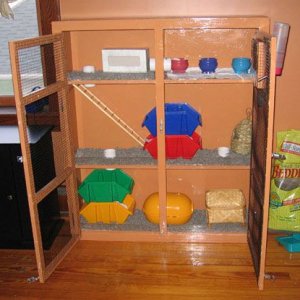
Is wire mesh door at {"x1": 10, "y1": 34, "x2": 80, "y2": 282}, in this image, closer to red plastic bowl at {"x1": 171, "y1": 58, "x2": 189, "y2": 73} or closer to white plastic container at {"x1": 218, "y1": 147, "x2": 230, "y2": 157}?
red plastic bowl at {"x1": 171, "y1": 58, "x2": 189, "y2": 73}

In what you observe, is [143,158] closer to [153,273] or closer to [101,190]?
[101,190]

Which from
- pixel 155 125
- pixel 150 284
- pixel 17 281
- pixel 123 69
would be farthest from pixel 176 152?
pixel 17 281

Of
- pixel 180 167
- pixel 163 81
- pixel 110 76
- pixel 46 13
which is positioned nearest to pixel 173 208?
pixel 180 167

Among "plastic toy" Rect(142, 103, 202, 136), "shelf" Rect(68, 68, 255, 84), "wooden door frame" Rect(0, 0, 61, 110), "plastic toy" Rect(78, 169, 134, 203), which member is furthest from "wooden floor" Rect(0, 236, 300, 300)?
"wooden door frame" Rect(0, 0, 61, 110)

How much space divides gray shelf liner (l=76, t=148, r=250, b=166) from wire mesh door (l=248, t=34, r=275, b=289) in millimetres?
164

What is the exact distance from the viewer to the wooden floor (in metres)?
2.74

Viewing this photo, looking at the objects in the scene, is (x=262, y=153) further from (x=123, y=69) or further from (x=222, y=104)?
(x=123, y=69)

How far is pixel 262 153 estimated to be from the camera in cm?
261

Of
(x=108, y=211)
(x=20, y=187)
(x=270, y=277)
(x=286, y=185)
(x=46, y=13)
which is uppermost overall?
(x=46, y=13)

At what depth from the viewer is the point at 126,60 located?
303cm

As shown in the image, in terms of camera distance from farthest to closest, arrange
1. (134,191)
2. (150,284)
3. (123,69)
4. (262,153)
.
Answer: (134,191) → (123,69) → (150,284) → (262,153)

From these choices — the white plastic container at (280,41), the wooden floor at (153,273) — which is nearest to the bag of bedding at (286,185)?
the wooden floor at (153,273)

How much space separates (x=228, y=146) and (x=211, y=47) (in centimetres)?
76

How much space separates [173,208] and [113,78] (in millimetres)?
1030
